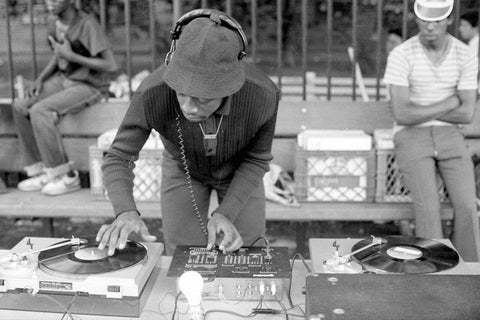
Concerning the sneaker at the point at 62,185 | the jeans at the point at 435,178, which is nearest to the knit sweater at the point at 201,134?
the jeans at the point at 435,178

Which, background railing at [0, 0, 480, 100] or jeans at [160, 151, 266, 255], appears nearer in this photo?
jeans at [160, 151, 266, 255]

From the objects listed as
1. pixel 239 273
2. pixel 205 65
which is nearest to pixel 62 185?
pixel 239 273

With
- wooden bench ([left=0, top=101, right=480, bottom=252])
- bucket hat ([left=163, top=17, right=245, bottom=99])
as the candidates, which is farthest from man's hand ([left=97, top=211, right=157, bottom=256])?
wooden bench ([left=0, top=101, right=480, bottom=252])

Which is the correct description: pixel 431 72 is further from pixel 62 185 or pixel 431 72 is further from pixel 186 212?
pixel 62 185

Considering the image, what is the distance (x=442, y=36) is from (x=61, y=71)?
2.76 meters

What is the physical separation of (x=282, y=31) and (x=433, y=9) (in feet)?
13.6

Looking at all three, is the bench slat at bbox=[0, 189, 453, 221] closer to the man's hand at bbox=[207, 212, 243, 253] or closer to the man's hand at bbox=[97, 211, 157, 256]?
the man's hand at bbox=[207, 212, 243, 253]

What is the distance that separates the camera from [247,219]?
3.39m

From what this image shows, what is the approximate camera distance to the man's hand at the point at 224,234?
2.73m

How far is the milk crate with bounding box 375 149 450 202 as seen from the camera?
15.5 ft

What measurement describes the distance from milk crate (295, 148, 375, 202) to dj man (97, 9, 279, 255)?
129 centimetres

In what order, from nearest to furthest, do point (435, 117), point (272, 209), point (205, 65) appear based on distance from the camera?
point (205, 65) < point (435, 117) < point (272, 209)

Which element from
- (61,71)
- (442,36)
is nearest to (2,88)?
(61,71)

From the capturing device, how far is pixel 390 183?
4801 mm
